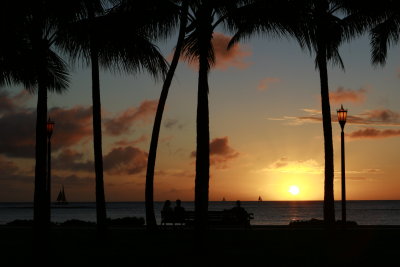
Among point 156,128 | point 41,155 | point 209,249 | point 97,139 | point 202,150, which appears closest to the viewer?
point 41,155

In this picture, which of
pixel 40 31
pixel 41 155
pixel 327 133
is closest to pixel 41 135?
pixel 41 155

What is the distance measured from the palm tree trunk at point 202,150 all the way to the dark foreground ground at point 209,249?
0.67m

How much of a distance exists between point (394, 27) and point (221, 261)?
60.0 feet

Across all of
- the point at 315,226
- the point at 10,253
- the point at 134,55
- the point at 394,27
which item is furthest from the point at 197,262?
Answer: the point at 394,27

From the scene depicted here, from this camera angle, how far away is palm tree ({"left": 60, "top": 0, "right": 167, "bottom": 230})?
2017 cm

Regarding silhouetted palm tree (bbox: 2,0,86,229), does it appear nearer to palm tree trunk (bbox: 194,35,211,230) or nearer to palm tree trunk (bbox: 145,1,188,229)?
palm tree trunk (bbox: 194,35,211,230)

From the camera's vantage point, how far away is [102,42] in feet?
67.7

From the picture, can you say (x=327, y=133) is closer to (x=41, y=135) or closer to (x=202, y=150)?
(x=202, y=150)

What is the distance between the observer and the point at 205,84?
18.6 metres

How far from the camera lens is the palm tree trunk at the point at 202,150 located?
709 inches

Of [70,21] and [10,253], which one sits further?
[70,21]

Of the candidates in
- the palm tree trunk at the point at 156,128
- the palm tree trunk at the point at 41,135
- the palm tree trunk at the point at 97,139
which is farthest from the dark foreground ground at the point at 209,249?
the palm tree trunk at the point at 156,128

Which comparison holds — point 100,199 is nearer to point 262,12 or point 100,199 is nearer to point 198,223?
point 198,223

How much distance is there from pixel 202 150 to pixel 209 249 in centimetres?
274
